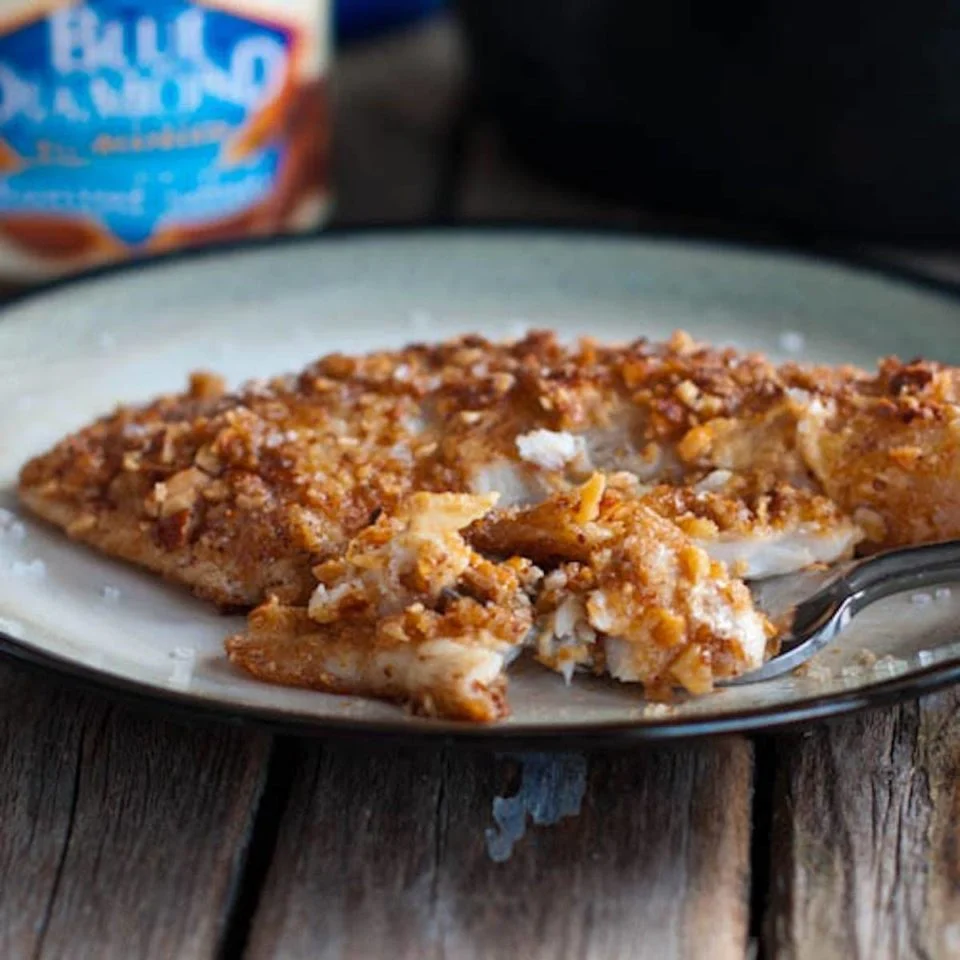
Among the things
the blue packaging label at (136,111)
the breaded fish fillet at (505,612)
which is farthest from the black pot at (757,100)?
the breaded fish fillet at (505,612)

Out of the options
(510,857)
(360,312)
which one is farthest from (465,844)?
(360,312)

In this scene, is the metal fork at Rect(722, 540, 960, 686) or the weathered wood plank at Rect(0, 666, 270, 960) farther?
the metal fork at Rect(722, 540, 960, 686)

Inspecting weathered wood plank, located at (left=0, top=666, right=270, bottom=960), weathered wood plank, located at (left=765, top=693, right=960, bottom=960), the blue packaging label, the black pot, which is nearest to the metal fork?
weathered wood plank, located at (left=765, top=693, right=960, bottom=960)

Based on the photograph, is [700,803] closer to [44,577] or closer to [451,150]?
[44,577]

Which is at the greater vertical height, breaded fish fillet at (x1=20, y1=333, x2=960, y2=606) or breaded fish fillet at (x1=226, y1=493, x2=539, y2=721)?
breaded fish fillet at (x1=20, y1=333, x2=960, y2=606)

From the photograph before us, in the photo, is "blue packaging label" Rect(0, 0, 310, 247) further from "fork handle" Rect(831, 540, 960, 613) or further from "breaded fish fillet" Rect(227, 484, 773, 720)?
"fork handle" Rect(831, 540, 960, 613)

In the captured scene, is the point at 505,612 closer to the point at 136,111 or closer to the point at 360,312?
the point at 360,312

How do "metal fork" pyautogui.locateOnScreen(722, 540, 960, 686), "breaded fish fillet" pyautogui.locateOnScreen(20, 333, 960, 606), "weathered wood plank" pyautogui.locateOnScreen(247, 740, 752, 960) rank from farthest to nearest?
1. "breaded fish fillet" pyautogui.locateOnScreen(20, 333, 960, 606)
2. "metal fork" pyautogui.locateOnScreen(722, 540, 960, 686)
3. "weathered wood plank" pyautogui.locateOnScreen(247, 740, 752, 960)

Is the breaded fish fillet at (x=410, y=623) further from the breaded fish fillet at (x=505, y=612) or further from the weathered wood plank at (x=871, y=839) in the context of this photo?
the weathered wood plank at (x=871, y=839)
